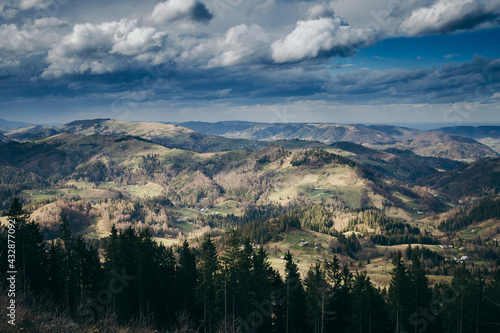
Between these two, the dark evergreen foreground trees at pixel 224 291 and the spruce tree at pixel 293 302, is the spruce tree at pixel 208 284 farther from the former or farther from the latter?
the spruce tree at pixel 293 302

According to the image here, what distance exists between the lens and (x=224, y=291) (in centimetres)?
7206

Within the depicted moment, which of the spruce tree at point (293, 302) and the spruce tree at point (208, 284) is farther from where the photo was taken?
the spruce tree at point (293, 302)

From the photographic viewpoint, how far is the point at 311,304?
257 ft

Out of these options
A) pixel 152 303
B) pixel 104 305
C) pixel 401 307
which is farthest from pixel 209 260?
pixel 401 307

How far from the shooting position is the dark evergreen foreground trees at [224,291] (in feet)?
238


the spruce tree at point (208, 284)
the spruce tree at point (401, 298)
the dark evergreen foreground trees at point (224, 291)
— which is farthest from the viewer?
the spruce tree at point (401, 298)

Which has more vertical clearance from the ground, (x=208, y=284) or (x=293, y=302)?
(x=208, y=284)

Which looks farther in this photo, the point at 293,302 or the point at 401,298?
the point at 293,302

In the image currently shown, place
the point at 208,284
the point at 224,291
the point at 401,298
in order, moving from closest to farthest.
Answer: the point at 224,291 → the point at 208,284 → the point at 401,298

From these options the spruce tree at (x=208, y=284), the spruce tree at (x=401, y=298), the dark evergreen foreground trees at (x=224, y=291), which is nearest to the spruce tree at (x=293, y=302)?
the dark evergreen foreground trees at (x=224, y=291)

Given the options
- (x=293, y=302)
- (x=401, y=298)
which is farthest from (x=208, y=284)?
(x=401, y=298)

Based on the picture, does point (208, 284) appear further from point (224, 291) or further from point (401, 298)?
point (401, 298)

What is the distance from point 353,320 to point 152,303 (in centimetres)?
4941

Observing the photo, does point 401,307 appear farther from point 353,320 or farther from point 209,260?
point 209,260
